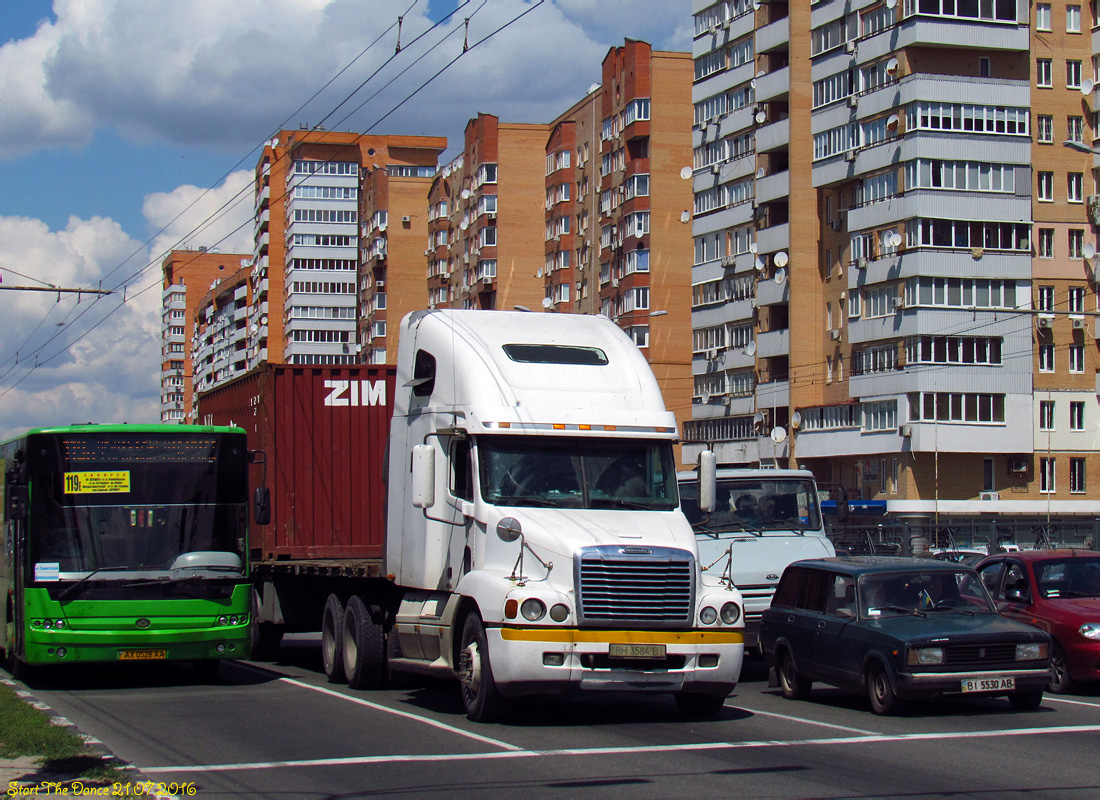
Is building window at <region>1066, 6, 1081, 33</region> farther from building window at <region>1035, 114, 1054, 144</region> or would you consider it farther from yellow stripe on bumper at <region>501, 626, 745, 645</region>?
yellow stripe on bumper at <region>501, 626, 745, 645</region>

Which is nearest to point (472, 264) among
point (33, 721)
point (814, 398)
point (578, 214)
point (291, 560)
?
point (578, 214)

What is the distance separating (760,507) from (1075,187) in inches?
2039

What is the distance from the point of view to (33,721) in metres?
12.5

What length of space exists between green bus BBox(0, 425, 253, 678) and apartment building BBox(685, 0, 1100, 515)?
43.5m

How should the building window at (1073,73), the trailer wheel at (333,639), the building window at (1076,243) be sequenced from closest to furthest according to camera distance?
the trailer wheel at (333,639) < the building window at (1076,243) < the building window at (1073,73)

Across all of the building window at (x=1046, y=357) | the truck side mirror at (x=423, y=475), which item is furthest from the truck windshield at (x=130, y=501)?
the building window at (x=1046, y=357)

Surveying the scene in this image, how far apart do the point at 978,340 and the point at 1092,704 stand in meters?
47.8

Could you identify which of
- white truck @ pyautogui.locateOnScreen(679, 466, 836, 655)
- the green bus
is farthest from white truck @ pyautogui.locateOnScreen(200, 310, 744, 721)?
white truck @ pyautogui.locateOnScreen(679, 466, 836, 655)

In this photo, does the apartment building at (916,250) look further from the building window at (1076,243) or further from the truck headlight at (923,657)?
the truck headlight at (923,657)

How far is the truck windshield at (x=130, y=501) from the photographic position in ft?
55.9

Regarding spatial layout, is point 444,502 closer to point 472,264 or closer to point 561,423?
point 561,423

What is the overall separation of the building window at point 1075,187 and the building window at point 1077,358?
6.47 m

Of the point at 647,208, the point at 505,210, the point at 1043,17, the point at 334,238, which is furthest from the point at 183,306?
the point at 1043,17

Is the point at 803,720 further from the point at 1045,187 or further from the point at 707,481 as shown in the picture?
the point at 1045,187
